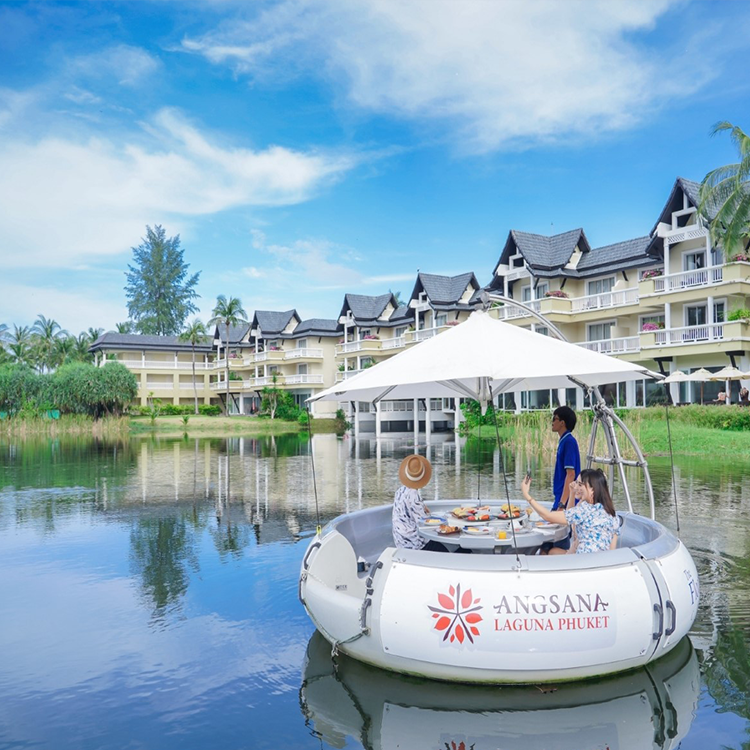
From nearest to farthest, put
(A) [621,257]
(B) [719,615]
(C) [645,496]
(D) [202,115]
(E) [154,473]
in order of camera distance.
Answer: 1. (B) [719,615]
2. (C) [645,496]
3. (E) [154,473]
4. (D) [202,115]
5. (A) [621,257]

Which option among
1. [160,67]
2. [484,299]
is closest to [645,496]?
[484,299]

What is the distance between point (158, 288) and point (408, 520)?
81.9 metres

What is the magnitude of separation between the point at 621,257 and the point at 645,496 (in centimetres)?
2594

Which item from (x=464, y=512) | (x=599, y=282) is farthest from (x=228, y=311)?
(x=464, y=512)

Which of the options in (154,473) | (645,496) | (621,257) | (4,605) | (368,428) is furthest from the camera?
(368,428)

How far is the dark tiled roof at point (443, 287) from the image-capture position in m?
48.9

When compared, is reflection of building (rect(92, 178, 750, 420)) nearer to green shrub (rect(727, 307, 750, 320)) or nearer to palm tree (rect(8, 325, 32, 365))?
green shrub (rect(727, 307, 750, 320))

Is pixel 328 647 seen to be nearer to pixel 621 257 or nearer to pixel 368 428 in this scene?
pixel 621 257

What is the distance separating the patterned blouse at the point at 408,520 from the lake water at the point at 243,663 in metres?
1.34

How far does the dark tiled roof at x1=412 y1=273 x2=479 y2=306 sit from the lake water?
113ft

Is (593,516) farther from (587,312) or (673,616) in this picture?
(587,312)

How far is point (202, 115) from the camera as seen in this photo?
2988 cm

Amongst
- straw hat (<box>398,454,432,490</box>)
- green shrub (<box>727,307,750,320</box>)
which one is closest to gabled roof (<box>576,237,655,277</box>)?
Result: green shrub (<box>727,307,750,320</box>)

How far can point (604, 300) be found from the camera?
3819 centimetres
